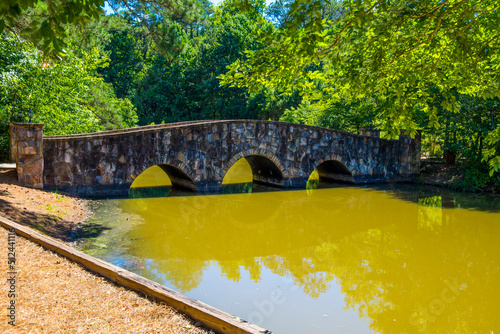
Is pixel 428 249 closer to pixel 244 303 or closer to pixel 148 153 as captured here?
pixel 244 303

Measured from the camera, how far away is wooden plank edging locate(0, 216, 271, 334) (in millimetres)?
3086

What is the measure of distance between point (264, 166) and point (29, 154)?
25.2ft

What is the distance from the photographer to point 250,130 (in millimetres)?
12711

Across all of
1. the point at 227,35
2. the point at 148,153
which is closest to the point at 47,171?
the point at 148,153

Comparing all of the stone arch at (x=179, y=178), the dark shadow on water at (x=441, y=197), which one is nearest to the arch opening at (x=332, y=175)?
the dark shadow on water at (x=441, y=197)

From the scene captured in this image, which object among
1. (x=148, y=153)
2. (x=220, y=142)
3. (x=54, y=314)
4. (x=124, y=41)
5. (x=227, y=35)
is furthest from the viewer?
(x=124, y=41)

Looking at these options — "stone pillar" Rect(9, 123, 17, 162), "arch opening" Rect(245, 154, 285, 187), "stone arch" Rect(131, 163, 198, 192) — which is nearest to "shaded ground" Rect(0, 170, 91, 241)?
"stone pillar" Rect(9, 123, 17, 162)

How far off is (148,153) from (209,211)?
8.51ft

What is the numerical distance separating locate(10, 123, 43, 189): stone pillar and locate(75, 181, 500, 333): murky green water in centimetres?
171

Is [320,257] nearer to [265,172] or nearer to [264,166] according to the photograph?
[264,166]

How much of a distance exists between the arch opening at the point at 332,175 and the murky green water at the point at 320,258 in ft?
12.5

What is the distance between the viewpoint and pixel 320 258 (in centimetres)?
661

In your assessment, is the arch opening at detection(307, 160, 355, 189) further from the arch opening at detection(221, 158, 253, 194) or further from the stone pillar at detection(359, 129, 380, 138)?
the arch opening at detection(221, 158, 253, 194)

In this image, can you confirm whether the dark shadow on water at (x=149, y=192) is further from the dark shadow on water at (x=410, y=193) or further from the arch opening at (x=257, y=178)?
the arch opening at (x=257, y=178)
